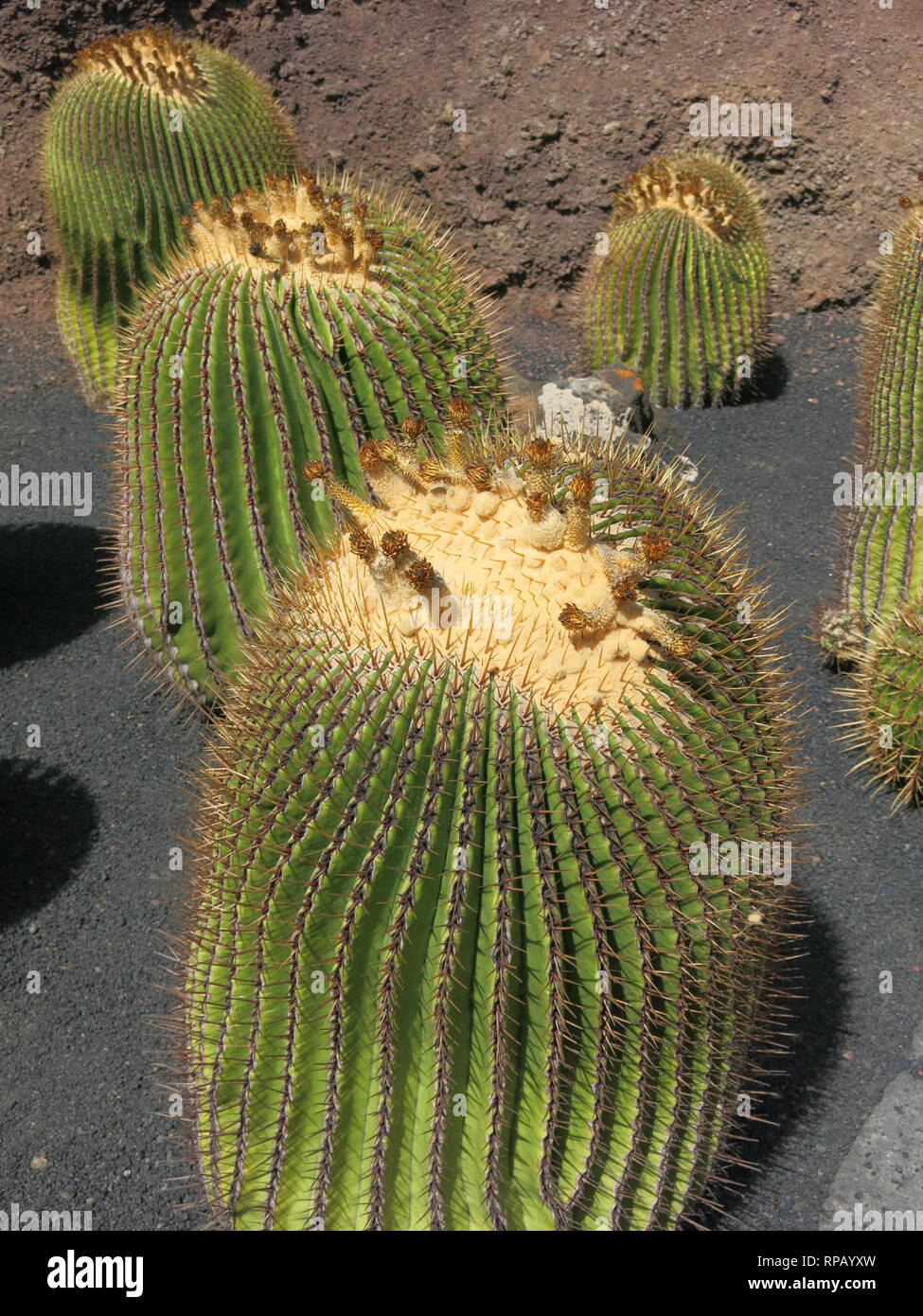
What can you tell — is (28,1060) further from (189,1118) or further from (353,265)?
(353,265)

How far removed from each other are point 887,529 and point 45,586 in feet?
12.8

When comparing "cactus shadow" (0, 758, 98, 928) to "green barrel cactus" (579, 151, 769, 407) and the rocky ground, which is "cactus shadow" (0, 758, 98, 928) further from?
"green barrel cactus" (579, 151, 769, 407)

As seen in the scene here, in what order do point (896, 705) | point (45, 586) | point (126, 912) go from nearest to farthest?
point (126, 912) → point (896, 705) → point (45, 586)

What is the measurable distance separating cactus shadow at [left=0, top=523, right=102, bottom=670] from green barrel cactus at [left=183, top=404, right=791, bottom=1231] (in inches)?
119

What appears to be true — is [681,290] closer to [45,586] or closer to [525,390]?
[525,390]

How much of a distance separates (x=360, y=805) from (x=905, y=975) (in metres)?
2.61

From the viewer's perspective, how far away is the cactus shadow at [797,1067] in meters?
3.10

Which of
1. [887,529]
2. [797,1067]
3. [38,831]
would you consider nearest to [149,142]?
[38,831]

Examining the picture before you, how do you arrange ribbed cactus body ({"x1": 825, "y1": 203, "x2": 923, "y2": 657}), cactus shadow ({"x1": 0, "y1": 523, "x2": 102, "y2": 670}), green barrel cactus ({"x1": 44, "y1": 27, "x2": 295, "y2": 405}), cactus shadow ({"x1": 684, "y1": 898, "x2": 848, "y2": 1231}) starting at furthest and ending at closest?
green barrel cactus ({"x1": 44, "y1": 27, "x2": 295, "y2": 405}), cactus shadow ({"x1": 0, "y1": 523, "x2": 102, "y2": 670}), ribbed cactus body ({"x1": 825, "y1": 203, "x2": 923, "y2": 657}), cactus shadow ({"x1": 684, "y1": 898, "x2": 848, "y2": 1231})

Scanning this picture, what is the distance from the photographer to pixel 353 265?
12.1 feet

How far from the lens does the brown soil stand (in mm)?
8570

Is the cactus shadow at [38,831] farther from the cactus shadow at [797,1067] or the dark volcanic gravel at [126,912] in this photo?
the cactus shadow at [797,1067]

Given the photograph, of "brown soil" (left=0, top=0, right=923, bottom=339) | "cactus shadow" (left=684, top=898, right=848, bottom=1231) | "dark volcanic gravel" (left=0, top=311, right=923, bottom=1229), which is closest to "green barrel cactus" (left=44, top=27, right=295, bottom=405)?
"dark volcanic gravel" (left=0, top=311, right=923, bottom=1229)

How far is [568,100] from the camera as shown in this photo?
861cm
